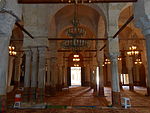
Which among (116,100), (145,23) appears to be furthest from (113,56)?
(145,23)

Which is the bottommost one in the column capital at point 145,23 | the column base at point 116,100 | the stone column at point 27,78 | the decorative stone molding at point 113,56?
the column base at point 116,100

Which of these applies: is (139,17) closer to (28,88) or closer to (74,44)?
(74,44)

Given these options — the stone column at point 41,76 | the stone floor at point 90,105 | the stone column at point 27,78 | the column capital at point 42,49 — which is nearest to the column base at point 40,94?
the stone column at point 41,76

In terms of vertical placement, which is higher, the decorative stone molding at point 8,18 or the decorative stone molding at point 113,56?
the decorative stone molding at point 8,18

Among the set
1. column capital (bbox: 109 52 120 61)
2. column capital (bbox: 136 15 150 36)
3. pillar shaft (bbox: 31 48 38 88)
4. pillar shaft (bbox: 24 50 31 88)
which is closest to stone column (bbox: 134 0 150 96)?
column capital (bbox: 136 15 150 36)

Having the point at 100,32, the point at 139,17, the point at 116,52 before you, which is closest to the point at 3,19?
the point at 139,17

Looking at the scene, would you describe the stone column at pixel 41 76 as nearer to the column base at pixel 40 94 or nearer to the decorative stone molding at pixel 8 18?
the column base at pixel 40 94

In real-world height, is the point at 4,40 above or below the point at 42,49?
below

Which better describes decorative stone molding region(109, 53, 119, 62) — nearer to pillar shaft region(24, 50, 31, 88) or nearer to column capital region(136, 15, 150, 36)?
column capital region(136, 15, 150, 36)

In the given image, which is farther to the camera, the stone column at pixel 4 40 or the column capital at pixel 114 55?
the column capital at pixel 114 55

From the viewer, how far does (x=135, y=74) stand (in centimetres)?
2847

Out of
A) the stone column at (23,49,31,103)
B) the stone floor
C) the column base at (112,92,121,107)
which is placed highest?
the stone column at (23,49,31,103)

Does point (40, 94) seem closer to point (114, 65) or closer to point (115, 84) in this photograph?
point (115, 84)

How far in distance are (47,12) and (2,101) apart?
289 inches
